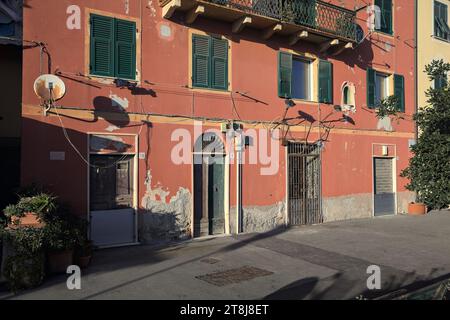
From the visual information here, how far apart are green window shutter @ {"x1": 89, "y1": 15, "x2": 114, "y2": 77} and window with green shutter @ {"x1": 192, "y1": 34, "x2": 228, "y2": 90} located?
84.2 inches

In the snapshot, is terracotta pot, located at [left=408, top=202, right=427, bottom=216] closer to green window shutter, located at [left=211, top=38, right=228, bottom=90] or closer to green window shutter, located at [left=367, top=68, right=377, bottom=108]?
green window shutter, located at [left=367, top=68, right=377, bottom=108]

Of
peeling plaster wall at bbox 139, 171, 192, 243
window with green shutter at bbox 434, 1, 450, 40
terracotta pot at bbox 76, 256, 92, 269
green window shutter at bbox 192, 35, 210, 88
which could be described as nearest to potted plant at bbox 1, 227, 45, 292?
terracotta pot at bbox 76, 256, 92, 269

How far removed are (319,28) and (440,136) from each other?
21.8ft

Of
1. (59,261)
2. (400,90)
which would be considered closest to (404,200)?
(400,90)

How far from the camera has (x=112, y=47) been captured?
381 inches

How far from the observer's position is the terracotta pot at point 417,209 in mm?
15781

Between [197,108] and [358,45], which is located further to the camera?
[358,45]

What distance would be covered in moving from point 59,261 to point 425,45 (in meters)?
15.9

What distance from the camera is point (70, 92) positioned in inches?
361

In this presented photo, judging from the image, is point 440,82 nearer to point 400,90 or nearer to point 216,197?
point 400,90

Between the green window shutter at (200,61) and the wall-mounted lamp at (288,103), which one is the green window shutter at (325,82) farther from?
the green window shutter at (200,61)
